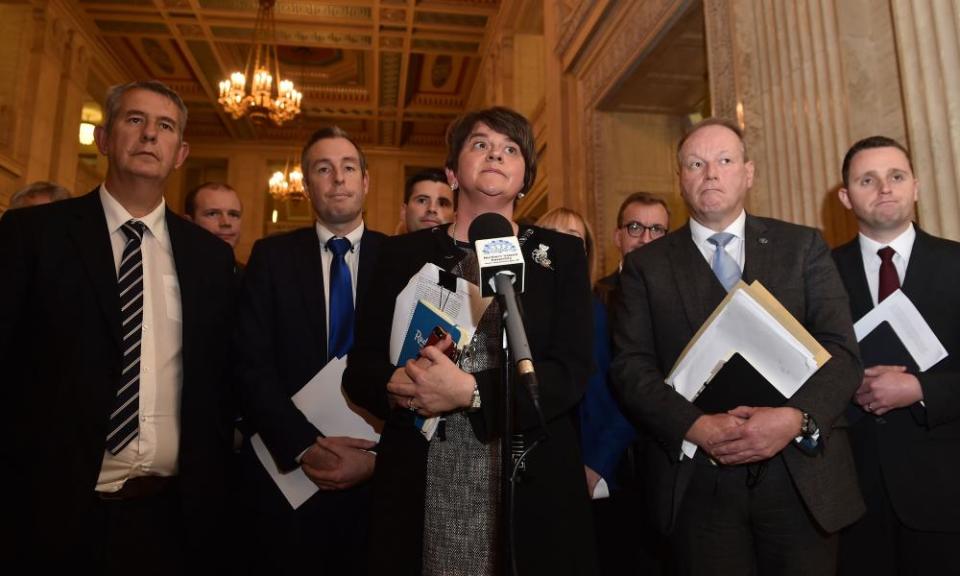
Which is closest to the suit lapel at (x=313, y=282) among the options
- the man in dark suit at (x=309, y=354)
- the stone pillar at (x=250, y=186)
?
the man in dark suit at (x=309, y=354)

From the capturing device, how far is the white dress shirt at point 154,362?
180 cm

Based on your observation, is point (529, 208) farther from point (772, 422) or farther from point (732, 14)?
point (772, 422)

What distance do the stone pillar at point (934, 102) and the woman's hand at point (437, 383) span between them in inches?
89.9

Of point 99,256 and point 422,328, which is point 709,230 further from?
point 99,256

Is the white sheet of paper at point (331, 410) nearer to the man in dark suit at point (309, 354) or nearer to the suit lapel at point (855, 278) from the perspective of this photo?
the man in dark suit at point (309, 354)

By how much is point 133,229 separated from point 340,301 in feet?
2.11

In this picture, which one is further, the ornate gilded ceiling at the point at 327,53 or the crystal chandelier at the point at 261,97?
the ornate gilded ceiling at the point at 327,53

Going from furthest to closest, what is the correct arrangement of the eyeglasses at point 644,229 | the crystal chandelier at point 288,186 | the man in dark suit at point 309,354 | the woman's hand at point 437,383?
the crystal chandelier at point 288,186 → the eyeglasses at point 644,229 → the man in dark suit at point 309,354 → the woman's hand at point 437,383

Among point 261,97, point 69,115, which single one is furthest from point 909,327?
point 69,115

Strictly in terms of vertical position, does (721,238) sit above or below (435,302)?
above

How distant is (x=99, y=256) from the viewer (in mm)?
1820

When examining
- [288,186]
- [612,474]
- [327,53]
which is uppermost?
[327,53]

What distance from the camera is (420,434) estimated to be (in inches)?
60.2

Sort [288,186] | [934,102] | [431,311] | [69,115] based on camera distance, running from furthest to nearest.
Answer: [288,186] → [69,115] → [934,102] → [431,311]
